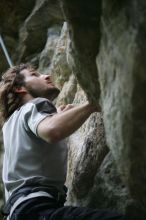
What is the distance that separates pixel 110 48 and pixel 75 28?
1.38 ft

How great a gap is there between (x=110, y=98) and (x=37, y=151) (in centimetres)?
135

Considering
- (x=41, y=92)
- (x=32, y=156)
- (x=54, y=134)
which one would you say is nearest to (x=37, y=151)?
(x=32, y=156)

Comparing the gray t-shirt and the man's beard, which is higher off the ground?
the man's beard

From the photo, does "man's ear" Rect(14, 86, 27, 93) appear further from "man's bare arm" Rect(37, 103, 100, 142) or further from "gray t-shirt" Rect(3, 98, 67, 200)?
"man's bare arm" Rect(37, 103, 100, 142)

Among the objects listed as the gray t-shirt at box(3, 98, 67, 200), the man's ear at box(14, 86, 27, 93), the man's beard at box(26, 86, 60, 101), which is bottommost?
the gray t-shirt at box(3, 98, 67, 200)

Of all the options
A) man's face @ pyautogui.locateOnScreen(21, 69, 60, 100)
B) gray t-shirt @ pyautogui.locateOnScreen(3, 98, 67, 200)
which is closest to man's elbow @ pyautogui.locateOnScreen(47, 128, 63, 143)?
gray t-shirt @ pyautogui.locateOnScreen(3, 98, 67, 200)

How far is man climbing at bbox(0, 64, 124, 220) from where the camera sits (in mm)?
3865

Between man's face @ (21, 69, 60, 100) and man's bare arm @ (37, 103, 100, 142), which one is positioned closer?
man's bare arm @ (37, 103, 100, 142)

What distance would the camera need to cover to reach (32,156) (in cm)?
433

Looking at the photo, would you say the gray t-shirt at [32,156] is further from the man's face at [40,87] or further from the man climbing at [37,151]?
the man's face at [40,87]

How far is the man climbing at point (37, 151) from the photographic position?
152 inches

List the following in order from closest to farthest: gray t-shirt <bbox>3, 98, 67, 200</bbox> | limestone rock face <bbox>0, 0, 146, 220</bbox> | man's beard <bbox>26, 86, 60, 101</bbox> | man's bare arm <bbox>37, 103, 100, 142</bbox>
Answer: limestone rock face <bbox>0, 0, 146, 220</bbox> < man's bare arm <bbox>37, 103, 100, 142</bbox> < gray t-shirt <bbox>3, 98, 67, 200</bbox> < man's beard <bbox>26, 86, 60, 101</bbox>

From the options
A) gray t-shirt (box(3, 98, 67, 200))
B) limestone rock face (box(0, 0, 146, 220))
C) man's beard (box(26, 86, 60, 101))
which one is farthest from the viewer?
man's beard (box(26, 86, 60, 101))

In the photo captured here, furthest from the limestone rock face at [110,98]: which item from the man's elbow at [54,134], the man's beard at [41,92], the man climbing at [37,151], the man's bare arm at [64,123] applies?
the man's beard at [41,92]
